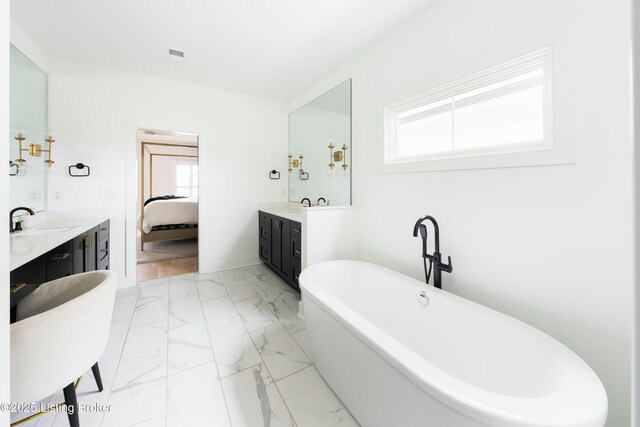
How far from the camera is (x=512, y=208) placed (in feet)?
5.07

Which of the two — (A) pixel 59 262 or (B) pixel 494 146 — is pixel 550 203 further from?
(A) pixel 59 262

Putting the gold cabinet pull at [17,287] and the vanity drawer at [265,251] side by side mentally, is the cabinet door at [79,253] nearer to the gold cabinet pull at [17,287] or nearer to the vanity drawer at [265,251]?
the gold cabinet pull at [17,287]

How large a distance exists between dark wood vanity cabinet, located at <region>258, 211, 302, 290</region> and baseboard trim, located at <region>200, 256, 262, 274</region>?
0.17 meters

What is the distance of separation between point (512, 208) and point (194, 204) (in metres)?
4.84

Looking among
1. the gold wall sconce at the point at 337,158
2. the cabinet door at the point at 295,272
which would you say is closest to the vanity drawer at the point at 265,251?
the cabinet door at the point at 295,272

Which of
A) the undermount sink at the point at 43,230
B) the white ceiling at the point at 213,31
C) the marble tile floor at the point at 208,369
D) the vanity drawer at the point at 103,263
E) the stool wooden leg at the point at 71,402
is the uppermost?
the white ceiling at the point at 213,31

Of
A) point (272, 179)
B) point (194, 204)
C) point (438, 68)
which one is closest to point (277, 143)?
point (272, 179)

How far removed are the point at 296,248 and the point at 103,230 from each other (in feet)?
6.51

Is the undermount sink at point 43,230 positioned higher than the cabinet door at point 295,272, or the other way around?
the undermount sink at point 43,230

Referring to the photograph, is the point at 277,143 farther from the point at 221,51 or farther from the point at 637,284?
the point at 637,284

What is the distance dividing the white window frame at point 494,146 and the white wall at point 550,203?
6cm

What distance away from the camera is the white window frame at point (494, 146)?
1.40 m

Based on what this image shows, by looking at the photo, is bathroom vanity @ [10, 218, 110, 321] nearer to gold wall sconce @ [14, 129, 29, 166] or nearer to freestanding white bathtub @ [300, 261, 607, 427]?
gold wall sconce @ [14, 129, 29, 166]

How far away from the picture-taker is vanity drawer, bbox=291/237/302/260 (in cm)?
272
